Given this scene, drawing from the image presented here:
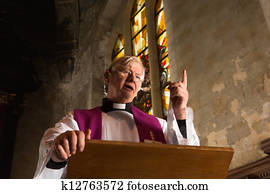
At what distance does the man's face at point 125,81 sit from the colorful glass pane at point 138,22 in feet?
23.8

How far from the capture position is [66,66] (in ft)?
33.8

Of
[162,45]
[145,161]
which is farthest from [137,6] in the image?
[145,161]

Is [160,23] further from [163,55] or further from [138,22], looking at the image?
[138,22]

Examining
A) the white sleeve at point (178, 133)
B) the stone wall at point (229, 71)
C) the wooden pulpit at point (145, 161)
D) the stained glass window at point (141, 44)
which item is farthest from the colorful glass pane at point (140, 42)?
the wooden pulpit at point (145, 161)

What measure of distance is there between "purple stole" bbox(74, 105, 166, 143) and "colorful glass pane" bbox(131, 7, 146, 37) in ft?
24.1

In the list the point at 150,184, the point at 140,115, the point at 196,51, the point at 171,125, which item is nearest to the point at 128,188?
the point at 150,184

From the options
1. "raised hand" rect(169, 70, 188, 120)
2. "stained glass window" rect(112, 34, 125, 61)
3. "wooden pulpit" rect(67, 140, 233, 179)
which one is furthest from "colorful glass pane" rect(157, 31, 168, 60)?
"wooden pulpit" rect(67, 140, 233, 179)

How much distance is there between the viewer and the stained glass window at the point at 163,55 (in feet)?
24.1

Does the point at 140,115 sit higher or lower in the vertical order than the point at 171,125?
higher

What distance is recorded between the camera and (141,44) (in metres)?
8.98

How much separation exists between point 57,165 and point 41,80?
9.19 m

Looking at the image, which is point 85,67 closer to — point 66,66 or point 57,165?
point 66,66

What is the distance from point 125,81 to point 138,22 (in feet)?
25.4

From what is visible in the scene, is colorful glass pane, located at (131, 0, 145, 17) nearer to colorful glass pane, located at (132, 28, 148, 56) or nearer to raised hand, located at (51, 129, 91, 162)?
colorful glass pane, located at (132, 28, 148, 56)
